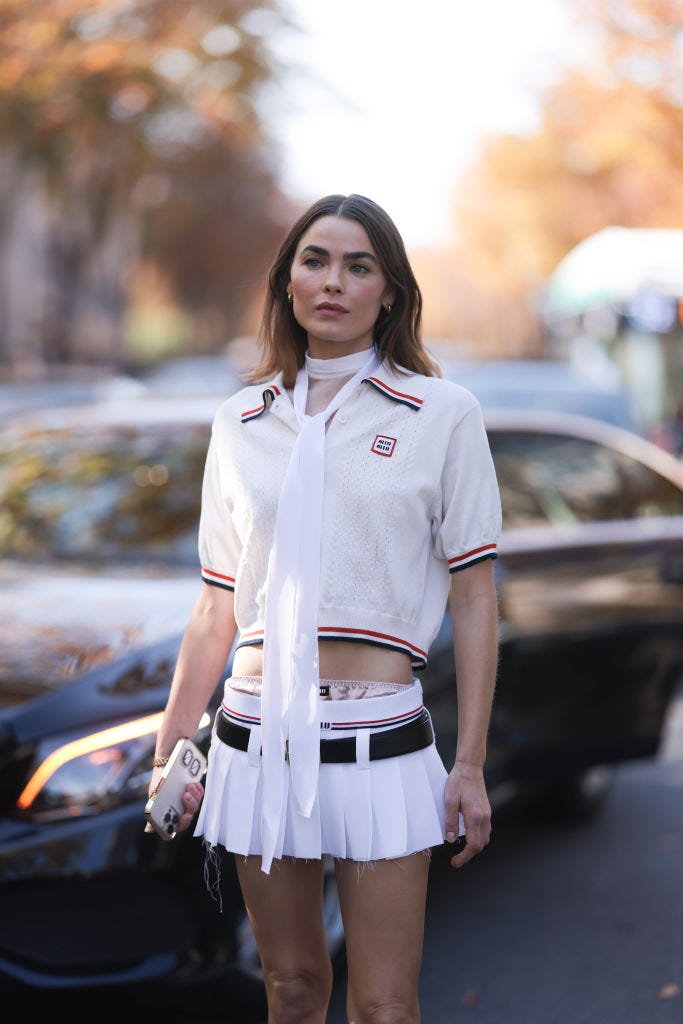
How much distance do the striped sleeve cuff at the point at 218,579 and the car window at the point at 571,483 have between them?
2.58 m

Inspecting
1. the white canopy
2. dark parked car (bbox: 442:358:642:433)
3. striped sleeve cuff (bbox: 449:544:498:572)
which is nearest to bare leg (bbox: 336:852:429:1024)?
striped sleeve cuff (bbox: 449:544:498:572)

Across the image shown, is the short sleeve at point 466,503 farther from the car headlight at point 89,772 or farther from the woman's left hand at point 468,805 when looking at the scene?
the car headlight at point 89,772

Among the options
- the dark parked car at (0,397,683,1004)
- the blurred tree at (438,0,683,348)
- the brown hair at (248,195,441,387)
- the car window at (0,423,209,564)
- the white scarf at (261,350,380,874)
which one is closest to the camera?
the white scarf at (261,350,380,874)

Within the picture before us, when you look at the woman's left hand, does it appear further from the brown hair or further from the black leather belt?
the brown hair

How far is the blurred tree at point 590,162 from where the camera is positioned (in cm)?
1989

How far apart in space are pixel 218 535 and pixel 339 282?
0.53 meters

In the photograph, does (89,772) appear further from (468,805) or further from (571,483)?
(571,483)

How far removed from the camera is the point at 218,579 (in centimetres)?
279

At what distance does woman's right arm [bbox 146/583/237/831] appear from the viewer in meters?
2.76

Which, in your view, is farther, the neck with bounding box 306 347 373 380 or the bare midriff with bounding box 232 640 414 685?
the neck with bounding box 306 347 373 380

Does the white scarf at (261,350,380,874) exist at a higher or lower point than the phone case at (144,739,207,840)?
higher

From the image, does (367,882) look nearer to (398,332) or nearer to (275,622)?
(275,622)

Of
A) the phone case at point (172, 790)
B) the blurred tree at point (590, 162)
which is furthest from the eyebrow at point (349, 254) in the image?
the blurred tree at point (590, 162)

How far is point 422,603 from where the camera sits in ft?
8.72
